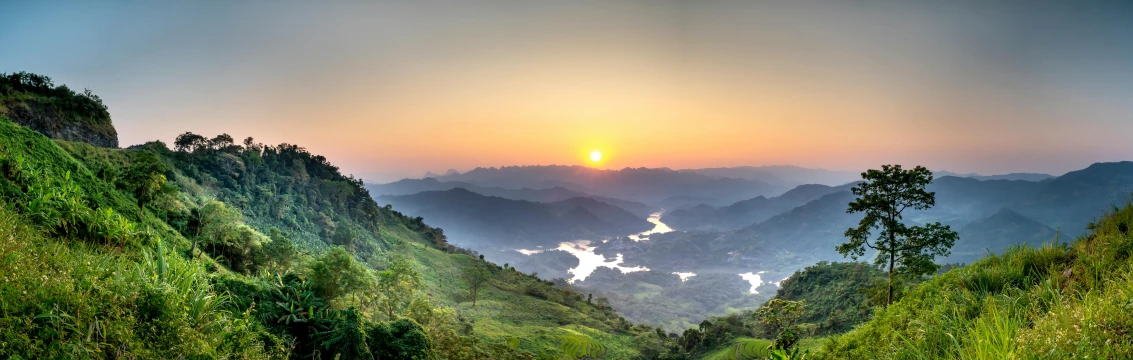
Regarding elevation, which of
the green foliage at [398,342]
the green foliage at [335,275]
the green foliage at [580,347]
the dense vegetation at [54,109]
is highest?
the dense vegetation at [54,109]

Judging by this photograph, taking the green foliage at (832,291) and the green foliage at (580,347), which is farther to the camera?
the green foliage at (832,291)

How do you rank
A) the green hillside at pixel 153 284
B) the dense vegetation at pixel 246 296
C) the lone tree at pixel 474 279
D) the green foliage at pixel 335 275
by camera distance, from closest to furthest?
1. the dense vegetation at pixel 246 296
2. the green hillside at pixel 153 284
3. the green foliage at pixel 335 275
4. the lone tree at pixel 474 279

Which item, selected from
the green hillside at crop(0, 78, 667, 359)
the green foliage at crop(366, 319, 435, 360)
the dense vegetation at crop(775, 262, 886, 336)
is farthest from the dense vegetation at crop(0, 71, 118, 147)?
the dense vegetation at crop(775, 262, 886, 336)

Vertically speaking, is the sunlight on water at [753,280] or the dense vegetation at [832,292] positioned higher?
the dense vegetation at [832,292]

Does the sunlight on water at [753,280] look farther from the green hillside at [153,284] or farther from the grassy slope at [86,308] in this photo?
the grassy slope at [86,308]

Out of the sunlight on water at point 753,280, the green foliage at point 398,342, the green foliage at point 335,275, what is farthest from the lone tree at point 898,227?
the sunlight on water at point 753,280

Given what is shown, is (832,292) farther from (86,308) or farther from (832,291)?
(86,308)

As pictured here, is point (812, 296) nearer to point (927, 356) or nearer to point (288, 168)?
point (927, 356)
